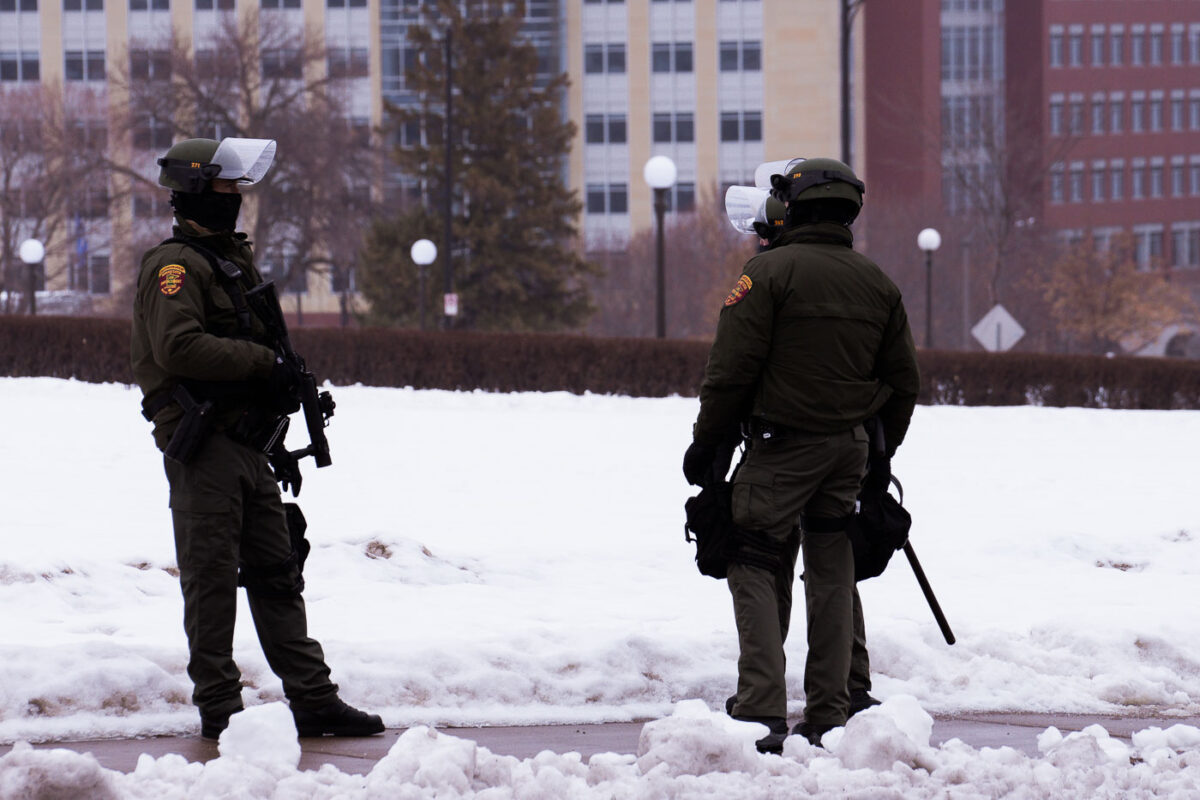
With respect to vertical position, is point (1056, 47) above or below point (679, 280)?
above

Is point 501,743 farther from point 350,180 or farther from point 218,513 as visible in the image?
point 350,180

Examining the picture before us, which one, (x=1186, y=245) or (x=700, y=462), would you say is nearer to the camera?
(x=700, y=462)

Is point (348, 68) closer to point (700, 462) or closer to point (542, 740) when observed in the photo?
point (542, 740)

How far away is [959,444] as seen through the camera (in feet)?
55.5

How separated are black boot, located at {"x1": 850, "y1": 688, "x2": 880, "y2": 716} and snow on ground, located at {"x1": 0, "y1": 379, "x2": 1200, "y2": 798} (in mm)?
576

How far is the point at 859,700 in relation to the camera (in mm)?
5828

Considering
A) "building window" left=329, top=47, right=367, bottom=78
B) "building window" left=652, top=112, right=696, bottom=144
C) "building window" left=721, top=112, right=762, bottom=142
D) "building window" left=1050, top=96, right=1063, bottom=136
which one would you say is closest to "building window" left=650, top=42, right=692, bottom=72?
"building window" left=652, top=112, right=696, bottom=144

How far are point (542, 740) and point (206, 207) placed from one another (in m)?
2.04

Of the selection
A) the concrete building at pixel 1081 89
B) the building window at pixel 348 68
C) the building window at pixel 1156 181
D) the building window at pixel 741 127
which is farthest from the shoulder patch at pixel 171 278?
the building window at pixel 1156 181

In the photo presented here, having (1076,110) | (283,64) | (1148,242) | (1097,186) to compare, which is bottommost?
(1148,242)

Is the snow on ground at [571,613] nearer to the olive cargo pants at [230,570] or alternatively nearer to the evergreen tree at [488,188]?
the olive cargo pants at [230,570]

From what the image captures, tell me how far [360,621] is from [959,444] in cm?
1053

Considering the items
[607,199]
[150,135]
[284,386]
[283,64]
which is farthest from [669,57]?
[284,386]

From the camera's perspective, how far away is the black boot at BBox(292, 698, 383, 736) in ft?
17.9
